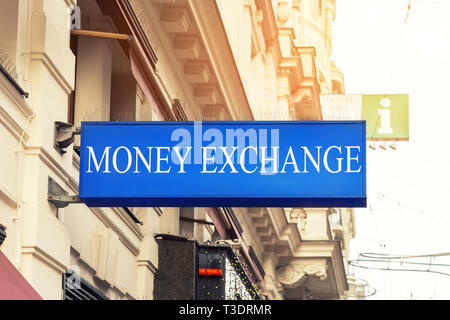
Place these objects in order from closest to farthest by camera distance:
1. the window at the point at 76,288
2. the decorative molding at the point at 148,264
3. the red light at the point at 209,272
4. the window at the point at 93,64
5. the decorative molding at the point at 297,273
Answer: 1. the window at the point at 76,288
2. the window at the point at 93,64
3. the decorative molding at the point at 148,264
4. the red light at the point at 209,272
5. the decorative molding at the point at 297,273

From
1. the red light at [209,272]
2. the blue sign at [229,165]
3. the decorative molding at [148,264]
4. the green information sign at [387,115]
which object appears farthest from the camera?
the green information sign at [387,115]

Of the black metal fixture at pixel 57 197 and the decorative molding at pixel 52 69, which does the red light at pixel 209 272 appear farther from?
the black metal fixture at pixel 57 197

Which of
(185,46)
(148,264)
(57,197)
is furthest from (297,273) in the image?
(57,197)

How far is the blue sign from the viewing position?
10070 millimetres

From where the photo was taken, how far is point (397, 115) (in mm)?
30391

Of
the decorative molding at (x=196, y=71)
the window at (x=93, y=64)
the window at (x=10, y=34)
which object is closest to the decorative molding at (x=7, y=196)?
the window at (x=10, y=34)

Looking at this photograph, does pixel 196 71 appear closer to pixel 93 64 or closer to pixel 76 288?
pixel 93 64

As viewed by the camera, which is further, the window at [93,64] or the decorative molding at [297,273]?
the decorative molding at [297,273]

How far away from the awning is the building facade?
80 centimetres

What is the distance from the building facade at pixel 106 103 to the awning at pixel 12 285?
0.80m

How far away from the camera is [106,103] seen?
14.8m

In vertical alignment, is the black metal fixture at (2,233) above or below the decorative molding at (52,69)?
below

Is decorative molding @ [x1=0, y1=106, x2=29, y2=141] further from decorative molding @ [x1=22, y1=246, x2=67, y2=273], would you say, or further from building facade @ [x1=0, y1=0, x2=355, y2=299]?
decorative molding @ [x1=22, y1=246, x2=67, y2=273]

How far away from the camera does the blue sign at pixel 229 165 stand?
10.1 m
